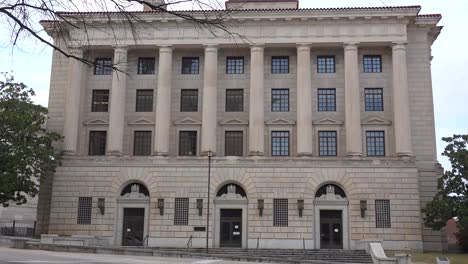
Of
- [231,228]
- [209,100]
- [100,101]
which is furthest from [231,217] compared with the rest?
[100,101]

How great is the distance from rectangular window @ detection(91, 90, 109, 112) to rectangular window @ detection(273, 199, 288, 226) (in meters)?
16.4

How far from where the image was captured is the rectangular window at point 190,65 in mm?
45906

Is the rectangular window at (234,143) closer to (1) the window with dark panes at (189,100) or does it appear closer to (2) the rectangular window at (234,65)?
(1) the window with dark panes at (189,100)

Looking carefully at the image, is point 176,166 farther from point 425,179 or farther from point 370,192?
point 425,179

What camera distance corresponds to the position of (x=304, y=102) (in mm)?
42688

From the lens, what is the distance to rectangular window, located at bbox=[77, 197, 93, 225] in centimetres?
4138

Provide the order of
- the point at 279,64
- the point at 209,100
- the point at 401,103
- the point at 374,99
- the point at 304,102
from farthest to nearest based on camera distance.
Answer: the point at 279,64, the point at 374,99, the point at 209,100, the point at 304,102, the point at 401,103

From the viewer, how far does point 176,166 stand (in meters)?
41.8

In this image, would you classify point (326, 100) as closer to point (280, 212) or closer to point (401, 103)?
point (401, 103)

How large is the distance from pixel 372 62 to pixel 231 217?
17425 millimetres

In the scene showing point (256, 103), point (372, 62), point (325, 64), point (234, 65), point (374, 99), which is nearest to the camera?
point (256, 103)

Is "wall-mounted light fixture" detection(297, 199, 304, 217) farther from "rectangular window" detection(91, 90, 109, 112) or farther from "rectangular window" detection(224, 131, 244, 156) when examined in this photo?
"rectangular window" detection(91, 90, 109, 112)

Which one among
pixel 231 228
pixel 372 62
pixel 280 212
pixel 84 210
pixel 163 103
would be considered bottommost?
pixel 231 228

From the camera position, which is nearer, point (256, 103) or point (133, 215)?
point (133, 215)
